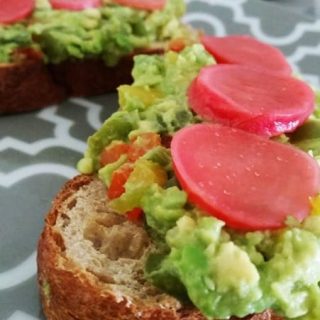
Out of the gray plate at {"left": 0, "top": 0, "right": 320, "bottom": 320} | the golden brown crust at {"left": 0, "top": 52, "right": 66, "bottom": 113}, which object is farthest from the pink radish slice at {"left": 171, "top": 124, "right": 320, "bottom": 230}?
the golden brown crust at {"left": 0, "top": 52, "right": 66, "bottom": 113}

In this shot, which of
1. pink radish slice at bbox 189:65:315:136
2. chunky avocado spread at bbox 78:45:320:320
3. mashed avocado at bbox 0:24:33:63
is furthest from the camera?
mashed avocado at bbox 0:24:33:63

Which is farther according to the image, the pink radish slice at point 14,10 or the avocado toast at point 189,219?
the pink radish slice at point 14,10

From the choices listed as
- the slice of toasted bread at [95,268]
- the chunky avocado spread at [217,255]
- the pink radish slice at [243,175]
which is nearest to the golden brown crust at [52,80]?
the slice of toasted bread at [95,268]

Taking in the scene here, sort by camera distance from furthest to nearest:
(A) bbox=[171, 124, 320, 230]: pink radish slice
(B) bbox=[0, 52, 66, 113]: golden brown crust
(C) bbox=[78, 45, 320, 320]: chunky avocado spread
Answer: (B) bbox=[0, 52, 66, 113]: golden brown crust → (A) bbox=[171, 124, 320, 230]: pink radish slice → (C) bbox=[78, 45, 320, 320]: chunky avocado spread

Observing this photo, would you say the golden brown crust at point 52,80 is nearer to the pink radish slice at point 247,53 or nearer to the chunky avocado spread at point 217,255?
the pink radish slice at point 247,53

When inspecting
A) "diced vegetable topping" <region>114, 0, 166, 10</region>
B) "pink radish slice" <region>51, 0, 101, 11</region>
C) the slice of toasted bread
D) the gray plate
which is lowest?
the gray plate

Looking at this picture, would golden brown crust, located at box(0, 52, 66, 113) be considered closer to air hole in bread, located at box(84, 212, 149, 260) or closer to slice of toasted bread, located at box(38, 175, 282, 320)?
slice of toasted bread, located at box(38, 175, 282, 320)
